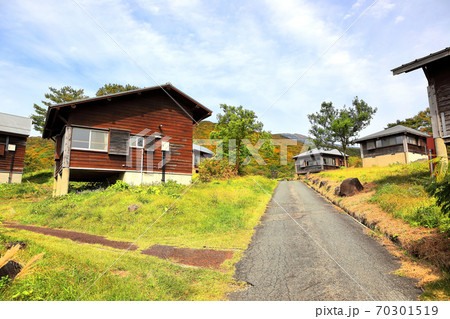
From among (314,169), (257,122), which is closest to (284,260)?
(257,122)

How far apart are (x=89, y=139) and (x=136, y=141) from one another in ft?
10.3

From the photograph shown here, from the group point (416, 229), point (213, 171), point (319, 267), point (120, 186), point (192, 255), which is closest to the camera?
point (319, 267)

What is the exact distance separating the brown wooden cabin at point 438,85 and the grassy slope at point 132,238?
36.4 feet

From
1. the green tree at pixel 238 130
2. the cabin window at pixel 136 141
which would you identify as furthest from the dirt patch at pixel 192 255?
the green tree at pixel 238 130

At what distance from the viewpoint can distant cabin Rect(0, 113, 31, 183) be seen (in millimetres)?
27000

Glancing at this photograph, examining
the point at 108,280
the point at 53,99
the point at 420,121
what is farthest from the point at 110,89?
the point at 420,121

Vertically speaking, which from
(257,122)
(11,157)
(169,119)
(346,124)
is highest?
(346,124)

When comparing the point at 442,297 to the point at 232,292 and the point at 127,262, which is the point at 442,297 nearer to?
the point at 232,292

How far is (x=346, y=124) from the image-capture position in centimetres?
4209

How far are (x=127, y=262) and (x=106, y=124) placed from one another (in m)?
14.3

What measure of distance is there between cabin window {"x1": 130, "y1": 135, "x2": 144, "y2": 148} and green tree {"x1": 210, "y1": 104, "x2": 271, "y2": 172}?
1181 centimetres

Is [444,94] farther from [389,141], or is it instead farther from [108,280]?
[389,141]

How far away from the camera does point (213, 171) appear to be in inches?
1010

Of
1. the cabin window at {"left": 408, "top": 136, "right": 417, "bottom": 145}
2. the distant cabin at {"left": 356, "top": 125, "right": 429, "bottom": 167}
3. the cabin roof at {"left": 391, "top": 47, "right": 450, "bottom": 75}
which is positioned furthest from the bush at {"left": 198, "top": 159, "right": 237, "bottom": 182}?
the cabin window at {"left": 408, "top": 136, "right": 417, "bottom": 145}
